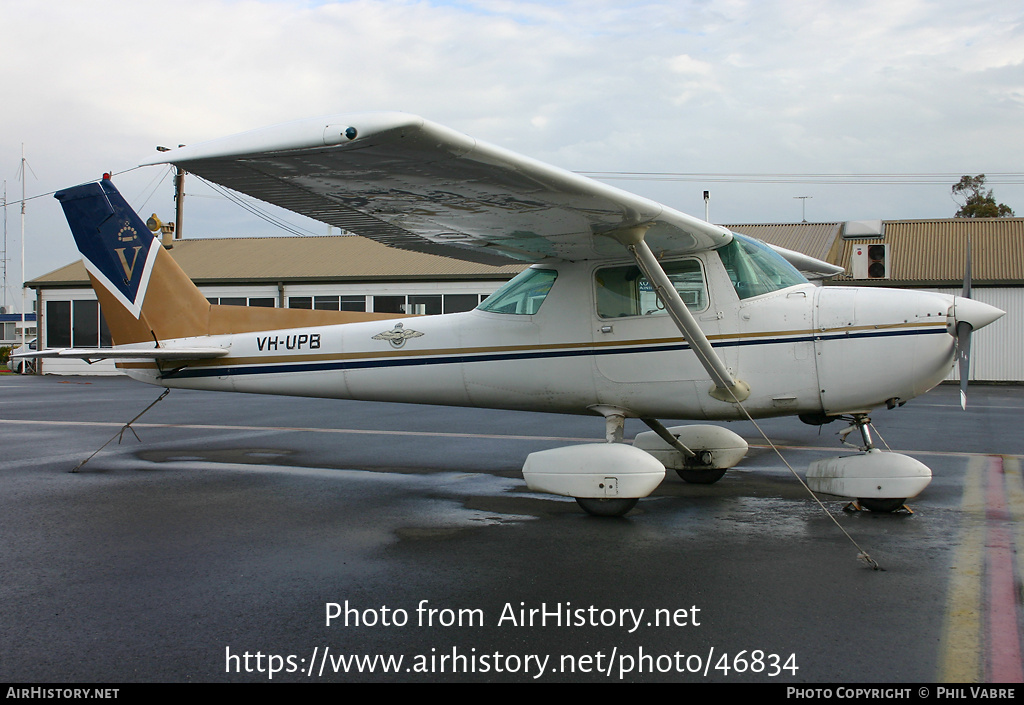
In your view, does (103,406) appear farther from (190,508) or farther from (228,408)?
(190,508)

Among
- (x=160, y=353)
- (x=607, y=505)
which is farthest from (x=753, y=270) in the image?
(x=160, y=353)

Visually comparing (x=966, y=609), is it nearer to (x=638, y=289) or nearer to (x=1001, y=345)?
(x=638, y=289)

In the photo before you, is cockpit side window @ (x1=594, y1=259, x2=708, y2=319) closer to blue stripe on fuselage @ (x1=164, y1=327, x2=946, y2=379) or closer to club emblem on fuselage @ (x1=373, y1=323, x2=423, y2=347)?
blue stripe on fuselage @ (x1=164, y1=327, x2=946, y2=379)

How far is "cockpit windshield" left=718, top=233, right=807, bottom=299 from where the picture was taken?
19.7 ft

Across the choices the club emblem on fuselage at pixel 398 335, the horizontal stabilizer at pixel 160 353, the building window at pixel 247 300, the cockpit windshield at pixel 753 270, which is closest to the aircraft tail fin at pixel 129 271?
the horizontal stabilizer at pixel 160 353

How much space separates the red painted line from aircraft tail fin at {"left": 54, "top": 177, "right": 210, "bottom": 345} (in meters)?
7.41

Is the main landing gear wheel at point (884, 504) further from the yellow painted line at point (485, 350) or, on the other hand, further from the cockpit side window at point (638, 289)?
the cockpit side window at point (638, 289)

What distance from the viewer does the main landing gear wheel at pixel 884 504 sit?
5.65m

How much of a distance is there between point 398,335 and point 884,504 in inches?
176

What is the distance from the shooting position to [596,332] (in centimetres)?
629

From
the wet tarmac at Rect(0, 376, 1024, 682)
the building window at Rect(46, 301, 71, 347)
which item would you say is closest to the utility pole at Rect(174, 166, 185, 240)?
the building window at Rect(46, 301, 71, 347)

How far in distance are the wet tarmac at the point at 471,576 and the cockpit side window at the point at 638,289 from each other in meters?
1.72
